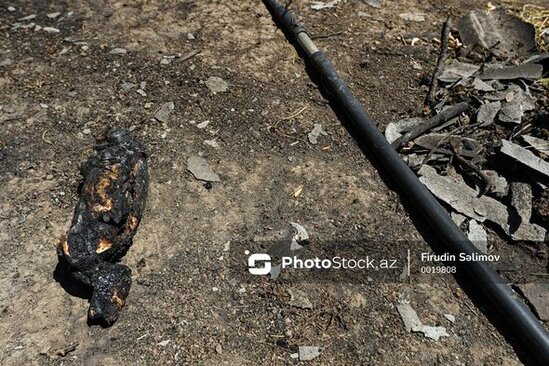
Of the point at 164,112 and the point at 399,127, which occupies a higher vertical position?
the point at 399,127

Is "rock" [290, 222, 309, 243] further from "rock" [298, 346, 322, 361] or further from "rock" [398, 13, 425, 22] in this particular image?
"rock" [398, 13, 425, 22]

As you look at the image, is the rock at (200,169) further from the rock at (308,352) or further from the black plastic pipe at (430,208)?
the rock at (308,352)

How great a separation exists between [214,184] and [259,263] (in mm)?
889

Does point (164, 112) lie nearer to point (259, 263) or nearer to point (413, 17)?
point (259, 263)

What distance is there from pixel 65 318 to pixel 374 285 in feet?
7.19

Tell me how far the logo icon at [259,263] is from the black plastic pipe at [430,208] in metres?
1.31

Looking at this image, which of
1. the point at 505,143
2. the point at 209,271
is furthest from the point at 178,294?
the point at 505,143

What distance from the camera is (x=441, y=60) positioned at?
5594mm

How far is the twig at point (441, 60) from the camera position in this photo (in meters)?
5.26

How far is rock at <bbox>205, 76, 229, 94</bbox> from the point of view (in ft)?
17.6

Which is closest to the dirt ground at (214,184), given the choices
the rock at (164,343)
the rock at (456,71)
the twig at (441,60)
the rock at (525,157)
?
the rock at (164,343)

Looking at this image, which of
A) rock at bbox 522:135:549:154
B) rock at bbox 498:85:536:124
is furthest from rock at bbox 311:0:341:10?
rock at bbox 522:135:549:154

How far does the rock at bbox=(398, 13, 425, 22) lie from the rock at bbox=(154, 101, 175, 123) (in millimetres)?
3075

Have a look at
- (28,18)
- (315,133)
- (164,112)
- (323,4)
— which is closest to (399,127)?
(315,133)
